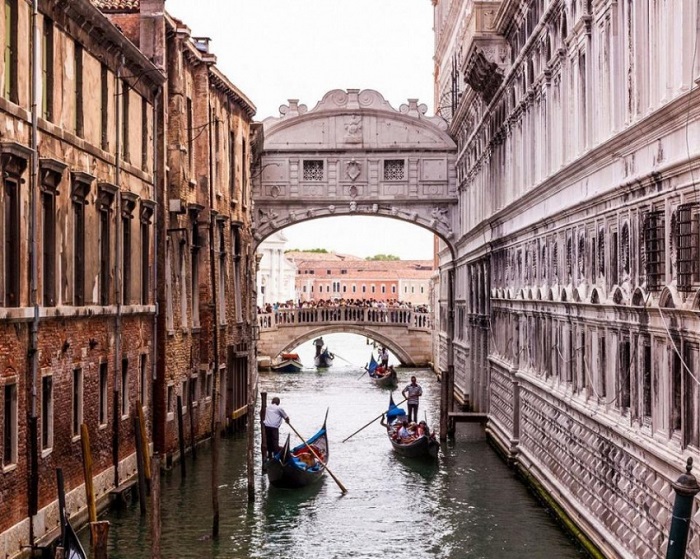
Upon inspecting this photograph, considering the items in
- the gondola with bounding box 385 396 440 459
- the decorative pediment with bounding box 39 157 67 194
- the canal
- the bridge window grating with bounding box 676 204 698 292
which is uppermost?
the decorative pediment with bounding box 39 157 67 194

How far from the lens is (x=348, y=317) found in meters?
44.4

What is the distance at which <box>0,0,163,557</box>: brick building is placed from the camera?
35.3 feet

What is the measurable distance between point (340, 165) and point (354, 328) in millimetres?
16137

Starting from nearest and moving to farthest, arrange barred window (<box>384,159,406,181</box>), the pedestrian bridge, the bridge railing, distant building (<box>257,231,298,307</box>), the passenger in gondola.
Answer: the passenger in gondola, barred window (<box>384,159,406,181</box>), the pedestrian bridge, the bridge railing, distant building (<box>257,231,298,307</box>)

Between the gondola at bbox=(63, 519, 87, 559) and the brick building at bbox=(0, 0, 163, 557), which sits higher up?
the brick building at bbox=(0, 0, 163, 557)

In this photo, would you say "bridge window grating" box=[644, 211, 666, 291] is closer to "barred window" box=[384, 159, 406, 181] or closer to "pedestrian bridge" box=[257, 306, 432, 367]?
"barred window" box=[384, 159, 406, 181]

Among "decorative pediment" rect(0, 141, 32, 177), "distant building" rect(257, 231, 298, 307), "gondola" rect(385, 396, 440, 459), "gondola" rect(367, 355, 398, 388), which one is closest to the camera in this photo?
"decorative pediment" rect(0, 141, 32, 177)

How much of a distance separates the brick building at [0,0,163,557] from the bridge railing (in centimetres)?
2735

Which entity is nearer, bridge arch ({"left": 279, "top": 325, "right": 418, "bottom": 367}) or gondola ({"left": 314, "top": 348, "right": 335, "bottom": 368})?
bridge arch ({"left": 279, "top": 325, "right": 418, "bottom": 367})

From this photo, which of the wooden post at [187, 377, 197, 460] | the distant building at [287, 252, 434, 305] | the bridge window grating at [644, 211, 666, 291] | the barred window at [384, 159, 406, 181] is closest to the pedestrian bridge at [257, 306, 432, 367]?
the barred window at [384, 159, 406, 181]

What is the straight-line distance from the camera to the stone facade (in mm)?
8883

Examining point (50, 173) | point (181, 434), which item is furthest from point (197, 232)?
point (50, 173)

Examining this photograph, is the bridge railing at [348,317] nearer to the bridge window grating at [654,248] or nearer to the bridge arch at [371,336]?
the bridge arch at [371,336]

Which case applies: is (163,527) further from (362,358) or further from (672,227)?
(362,358)
